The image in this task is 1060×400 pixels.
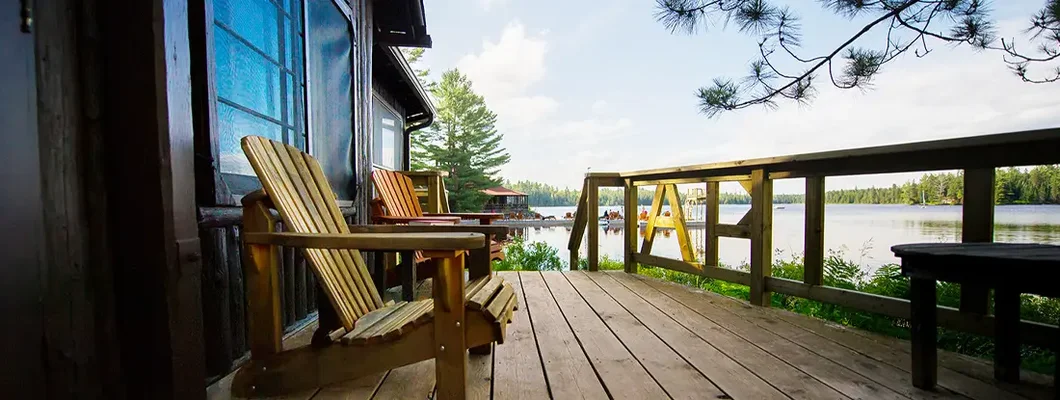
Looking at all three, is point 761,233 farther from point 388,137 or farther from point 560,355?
point 388,137

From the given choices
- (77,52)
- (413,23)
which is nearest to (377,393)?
(77,52)

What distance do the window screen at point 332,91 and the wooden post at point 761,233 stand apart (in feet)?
8.02

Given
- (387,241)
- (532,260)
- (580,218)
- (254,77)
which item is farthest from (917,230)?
(254,77)

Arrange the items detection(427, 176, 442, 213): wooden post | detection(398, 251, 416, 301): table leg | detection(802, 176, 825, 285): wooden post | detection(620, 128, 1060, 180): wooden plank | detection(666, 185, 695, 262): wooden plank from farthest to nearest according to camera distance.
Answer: detection(427, 176, 442, 213): wooden post
detection(666, 185, 695, 262): wooden plank
detection(398, 251, 416, 301): table leg
detection(802, 176, 825, 285): wooden post
detection(620, 128, 1060, 180): wooden plank

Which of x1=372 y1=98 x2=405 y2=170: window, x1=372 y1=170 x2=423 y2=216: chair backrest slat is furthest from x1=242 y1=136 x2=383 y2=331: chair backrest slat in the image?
x1=372 y1=98 x2=405 y2=170: window

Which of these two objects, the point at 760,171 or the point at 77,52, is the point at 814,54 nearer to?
the point at 760,171

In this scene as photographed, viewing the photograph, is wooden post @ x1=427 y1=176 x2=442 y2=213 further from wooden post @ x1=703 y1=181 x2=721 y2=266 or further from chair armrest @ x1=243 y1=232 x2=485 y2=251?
chair armrest @ x1=243 y1=232 x2=485 y2=251

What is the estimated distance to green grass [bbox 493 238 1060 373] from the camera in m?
2.44

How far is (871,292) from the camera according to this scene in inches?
148

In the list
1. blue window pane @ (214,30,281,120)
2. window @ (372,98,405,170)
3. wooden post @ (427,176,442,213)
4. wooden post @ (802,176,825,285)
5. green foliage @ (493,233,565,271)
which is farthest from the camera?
window @ (372,98,405,170)

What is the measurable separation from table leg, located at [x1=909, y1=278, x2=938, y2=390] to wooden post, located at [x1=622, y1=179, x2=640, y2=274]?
7.37ft

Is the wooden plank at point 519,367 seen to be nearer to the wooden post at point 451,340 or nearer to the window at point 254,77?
the wooden post at point 451,340

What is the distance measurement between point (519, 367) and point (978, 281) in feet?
4.62

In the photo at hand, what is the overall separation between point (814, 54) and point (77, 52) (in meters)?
4.63
